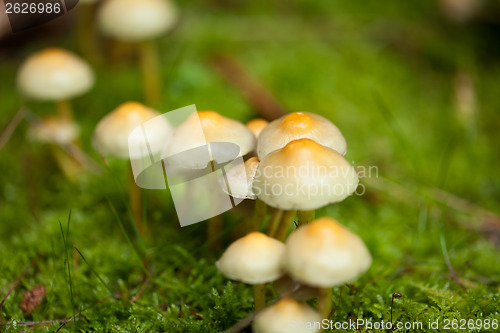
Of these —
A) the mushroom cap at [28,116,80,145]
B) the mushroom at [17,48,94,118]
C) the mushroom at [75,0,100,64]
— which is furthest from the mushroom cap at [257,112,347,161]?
the mushroom at [75,0,100,64]

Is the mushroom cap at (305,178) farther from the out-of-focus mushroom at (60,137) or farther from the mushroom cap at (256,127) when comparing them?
the out-of-focus mushroom at (60,137)

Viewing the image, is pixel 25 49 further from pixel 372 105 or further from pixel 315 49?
pixel 372 105

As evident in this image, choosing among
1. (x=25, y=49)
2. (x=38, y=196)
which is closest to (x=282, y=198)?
(x=38, y=196)

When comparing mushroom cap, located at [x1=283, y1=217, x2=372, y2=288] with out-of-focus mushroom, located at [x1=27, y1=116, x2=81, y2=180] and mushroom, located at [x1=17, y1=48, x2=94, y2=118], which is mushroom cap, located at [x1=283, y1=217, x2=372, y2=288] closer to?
mushroom, located at [x1=17, y1=48, x2=94, y2=118]

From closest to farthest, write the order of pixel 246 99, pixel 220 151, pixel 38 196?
pixel 220 151
pixel 38 196
pixel 246 99

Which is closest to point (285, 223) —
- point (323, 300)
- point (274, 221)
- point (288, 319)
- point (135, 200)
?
point (274, 221)

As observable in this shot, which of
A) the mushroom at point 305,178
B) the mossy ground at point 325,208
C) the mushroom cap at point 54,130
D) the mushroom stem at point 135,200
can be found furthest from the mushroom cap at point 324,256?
the mushroom cap at point 54,130
